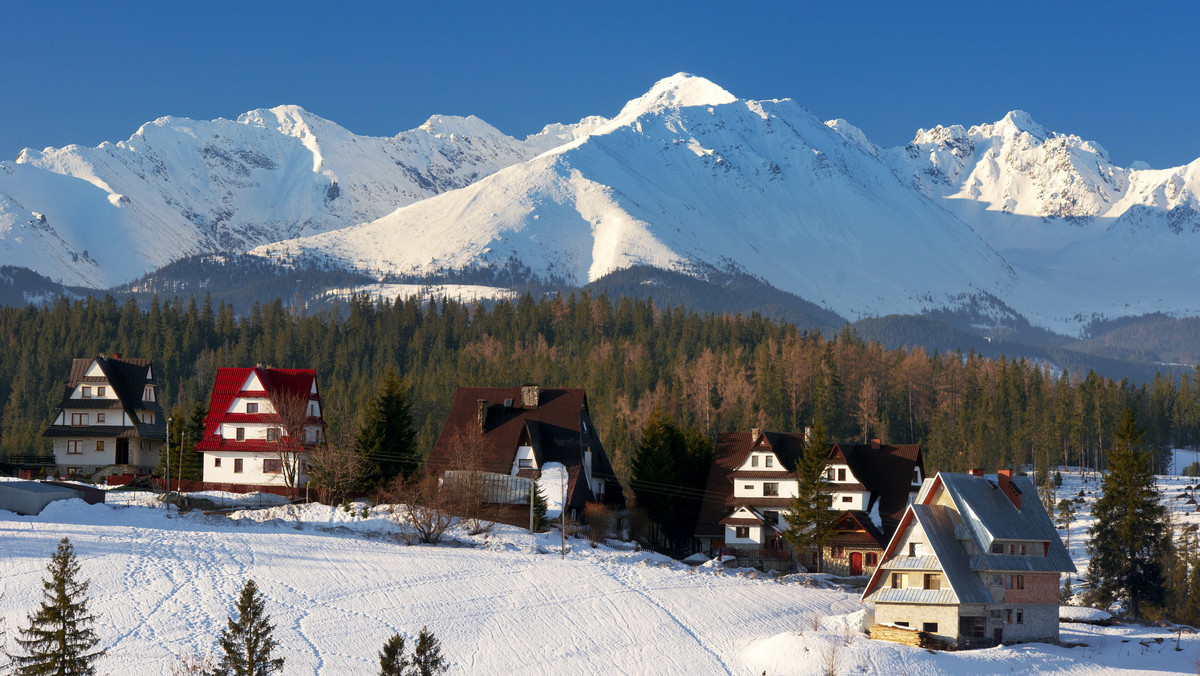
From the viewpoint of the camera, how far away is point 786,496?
84.1 m

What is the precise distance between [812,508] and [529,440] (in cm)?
1891

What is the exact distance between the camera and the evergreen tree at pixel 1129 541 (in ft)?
228

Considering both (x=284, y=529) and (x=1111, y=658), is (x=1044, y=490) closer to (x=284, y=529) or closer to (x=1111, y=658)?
(x=1111, y=658)

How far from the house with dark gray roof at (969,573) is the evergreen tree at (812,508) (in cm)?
1154

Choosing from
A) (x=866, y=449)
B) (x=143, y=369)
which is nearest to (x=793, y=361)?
(x=866, y=449)

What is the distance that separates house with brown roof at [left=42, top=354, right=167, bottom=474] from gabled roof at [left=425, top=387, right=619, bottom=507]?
2351cm

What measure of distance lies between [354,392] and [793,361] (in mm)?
57345

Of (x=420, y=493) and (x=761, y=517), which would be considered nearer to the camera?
(x=420, y=493)

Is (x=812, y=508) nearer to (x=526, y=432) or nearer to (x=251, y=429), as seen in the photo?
(x=526, y=432)

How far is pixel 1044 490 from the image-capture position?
12062cm

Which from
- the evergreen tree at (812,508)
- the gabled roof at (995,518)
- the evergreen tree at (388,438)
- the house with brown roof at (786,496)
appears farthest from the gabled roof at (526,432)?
the gabled roof at (995,518)

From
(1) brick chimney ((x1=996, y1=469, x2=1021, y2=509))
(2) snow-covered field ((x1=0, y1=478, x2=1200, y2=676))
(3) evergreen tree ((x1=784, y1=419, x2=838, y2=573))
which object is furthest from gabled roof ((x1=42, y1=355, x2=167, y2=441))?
(1) brick chimney ((x1=996, y1=469, x2=1021, y2=509))

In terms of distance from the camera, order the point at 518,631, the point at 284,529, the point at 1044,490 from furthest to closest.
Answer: the point at 1044,490 → the point at 284,529 → the point at 518,631

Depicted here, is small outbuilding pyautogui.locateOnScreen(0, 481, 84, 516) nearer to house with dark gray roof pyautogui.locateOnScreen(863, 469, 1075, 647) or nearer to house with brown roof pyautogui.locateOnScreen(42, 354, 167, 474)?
house with brown roof pyautogui.locateOnScreen(42, 354, 167, 474)
